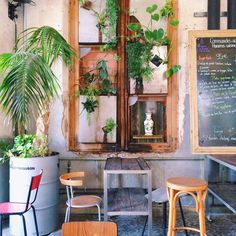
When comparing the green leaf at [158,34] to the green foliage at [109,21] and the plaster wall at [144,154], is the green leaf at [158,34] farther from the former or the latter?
the green foliage at [109,21]

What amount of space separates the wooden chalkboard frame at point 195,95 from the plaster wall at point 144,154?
32cm

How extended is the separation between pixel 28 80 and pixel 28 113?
1.18ft

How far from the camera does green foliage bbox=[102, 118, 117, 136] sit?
4.17 metres

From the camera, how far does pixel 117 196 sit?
345 centimetres

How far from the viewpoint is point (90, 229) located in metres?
1.60

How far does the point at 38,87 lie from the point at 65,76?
868mm

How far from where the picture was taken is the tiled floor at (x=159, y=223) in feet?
11.2

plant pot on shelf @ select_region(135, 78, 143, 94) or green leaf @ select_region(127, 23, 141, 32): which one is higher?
green leaf @ select_region(127, 23, 141, 32)

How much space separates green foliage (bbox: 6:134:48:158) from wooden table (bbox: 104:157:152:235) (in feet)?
2.46

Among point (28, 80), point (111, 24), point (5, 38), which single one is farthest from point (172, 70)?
point (5, 38)

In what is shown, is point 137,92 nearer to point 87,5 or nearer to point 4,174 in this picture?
point 87,5

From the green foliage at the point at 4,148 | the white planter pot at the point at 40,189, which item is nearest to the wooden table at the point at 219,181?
the white planter pot at the point at 40,189

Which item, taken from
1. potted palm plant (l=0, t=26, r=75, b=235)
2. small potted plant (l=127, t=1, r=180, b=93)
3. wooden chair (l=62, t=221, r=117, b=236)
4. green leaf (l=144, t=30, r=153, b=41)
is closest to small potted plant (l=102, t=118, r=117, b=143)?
small potted plant (l=127, t=1, r=180, b=93)

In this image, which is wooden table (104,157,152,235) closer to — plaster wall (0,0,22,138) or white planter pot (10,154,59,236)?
white planter pot (10,154,59,236)
